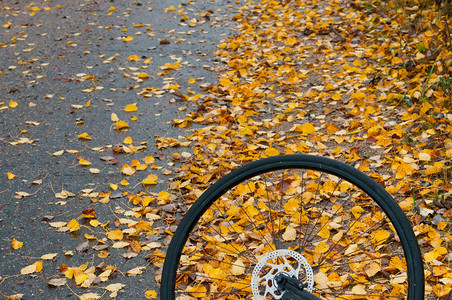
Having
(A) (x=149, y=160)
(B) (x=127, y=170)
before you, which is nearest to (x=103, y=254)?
(B) (x=127, y=170)

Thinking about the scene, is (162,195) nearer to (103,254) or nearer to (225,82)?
(103,254)

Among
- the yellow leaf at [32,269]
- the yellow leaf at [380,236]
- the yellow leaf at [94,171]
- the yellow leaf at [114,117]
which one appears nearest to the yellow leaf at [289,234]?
the yellow leaf at [380,236]

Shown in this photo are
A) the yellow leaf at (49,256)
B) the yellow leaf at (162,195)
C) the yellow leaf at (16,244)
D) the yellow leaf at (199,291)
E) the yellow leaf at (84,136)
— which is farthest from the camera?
the yellow leaf at (84,136)

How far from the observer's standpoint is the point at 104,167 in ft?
12.9

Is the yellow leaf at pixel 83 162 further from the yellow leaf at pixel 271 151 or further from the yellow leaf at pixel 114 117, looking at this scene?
the yellow leaf at pixel 271 151

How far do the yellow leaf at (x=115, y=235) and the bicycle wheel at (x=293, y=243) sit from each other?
497 mm

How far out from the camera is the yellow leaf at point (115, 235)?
311 centimetres

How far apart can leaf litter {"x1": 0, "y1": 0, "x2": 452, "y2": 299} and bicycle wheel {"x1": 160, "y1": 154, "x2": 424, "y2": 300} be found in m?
0.09

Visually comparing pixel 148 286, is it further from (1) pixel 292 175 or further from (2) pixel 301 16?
(2) pixel 301 16

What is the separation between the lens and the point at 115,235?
313cm

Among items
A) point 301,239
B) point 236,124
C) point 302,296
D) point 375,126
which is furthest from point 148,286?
point 375,126

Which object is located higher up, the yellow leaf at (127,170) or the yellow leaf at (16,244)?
the yellow leaf at (127,170)

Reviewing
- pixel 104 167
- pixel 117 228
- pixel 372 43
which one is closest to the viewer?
pixel 117 228

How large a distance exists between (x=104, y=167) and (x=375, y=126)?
2.45 meters
